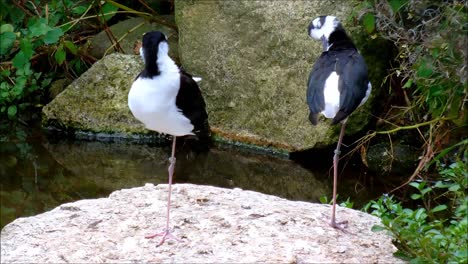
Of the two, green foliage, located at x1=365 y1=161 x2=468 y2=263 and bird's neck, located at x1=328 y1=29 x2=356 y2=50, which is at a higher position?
bird's neck, located at x1=328 y1=29 x2=356 y2=50

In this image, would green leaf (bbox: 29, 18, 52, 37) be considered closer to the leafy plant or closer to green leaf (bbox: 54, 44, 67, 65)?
the leafy plant

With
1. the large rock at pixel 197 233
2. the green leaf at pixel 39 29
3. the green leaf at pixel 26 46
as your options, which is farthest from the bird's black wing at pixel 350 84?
the green leaf at pixel 26 46

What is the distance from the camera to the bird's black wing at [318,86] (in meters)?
4.18

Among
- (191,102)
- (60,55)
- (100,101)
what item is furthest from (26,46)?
(191,102)

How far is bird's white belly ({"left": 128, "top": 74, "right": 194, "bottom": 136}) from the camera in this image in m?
3.72

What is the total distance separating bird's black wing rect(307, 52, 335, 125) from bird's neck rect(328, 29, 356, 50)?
20 centimetres

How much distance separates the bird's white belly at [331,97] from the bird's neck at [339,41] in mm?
463

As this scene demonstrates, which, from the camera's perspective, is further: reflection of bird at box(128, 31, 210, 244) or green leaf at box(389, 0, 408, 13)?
green leaf at box(389, 0, 408, 13)

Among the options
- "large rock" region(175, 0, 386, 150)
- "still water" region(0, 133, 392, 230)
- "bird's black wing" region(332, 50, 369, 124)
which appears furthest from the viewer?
"large rock" region(175, 0, 386, 150)

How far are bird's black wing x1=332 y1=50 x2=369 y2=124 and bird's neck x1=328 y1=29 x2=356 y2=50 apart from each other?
276 millimetres

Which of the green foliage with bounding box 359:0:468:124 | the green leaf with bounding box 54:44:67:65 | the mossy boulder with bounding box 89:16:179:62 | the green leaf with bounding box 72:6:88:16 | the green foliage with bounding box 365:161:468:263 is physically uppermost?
the green leaf with bounding box 72:6:88:16

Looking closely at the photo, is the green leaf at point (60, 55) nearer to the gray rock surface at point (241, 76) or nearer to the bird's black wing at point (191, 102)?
the gray rock surface at point (241, 76)

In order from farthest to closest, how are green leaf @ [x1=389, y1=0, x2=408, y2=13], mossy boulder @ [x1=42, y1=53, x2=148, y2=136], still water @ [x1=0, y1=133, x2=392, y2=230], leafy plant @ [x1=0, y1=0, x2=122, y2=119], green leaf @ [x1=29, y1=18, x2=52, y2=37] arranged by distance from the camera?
leafy plant @ [x1=0, y1=0, x2=122, y2=119] → mossy boulder @ [x1=42, y1=53, x2=148, y2=136] → green leaf @ [x1=29, y1=18, x2=52, y2=37] → still water @ [x1=0, y1=133, x2=392, y2=230] → green leaf @ [x1=389, y1=0, x2=408, y2=13]

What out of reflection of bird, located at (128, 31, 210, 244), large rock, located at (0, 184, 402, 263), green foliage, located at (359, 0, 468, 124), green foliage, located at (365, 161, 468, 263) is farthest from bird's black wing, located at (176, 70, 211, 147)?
green foliage, located at (359, 0, 468, 124)
